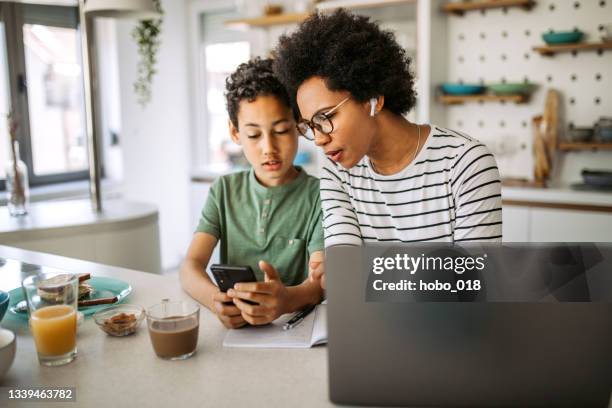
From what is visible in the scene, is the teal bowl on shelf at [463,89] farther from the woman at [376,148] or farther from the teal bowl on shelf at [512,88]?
the woman at [376,148]

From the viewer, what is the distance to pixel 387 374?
2.66 ft

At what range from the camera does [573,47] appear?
9.84 ft

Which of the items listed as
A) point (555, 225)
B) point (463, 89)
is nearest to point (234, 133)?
point (555, 225)

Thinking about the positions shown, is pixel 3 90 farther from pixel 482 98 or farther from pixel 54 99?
pixel 482 98

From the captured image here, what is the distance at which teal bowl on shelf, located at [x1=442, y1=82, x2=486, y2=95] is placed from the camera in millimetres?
3297

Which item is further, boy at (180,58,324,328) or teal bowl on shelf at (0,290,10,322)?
boy at (180,58,324,328)

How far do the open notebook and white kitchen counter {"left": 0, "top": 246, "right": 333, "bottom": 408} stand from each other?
0.06 feet

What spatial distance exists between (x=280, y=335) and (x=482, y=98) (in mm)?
2548

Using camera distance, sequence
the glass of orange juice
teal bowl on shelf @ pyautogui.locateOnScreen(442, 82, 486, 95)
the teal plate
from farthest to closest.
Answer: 1. teal bowl on shelf @ pyautogui.locateOnScreen(442, 82, 486, 95)
2. the teal plate
3. the glass of orange juice

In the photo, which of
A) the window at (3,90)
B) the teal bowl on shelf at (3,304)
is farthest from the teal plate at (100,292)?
the window at (3,90)

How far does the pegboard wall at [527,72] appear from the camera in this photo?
10.3ft

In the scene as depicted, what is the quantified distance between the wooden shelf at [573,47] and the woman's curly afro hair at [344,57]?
2004mm

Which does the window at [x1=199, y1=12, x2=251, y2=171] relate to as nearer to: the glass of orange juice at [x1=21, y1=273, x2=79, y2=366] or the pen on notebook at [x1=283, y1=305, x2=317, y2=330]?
the pen on notebook at [x1=283, y1=305, x2=317, y2=330]

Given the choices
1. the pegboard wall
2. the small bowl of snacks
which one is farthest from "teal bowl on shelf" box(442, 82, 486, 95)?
the small bowl of snacks
